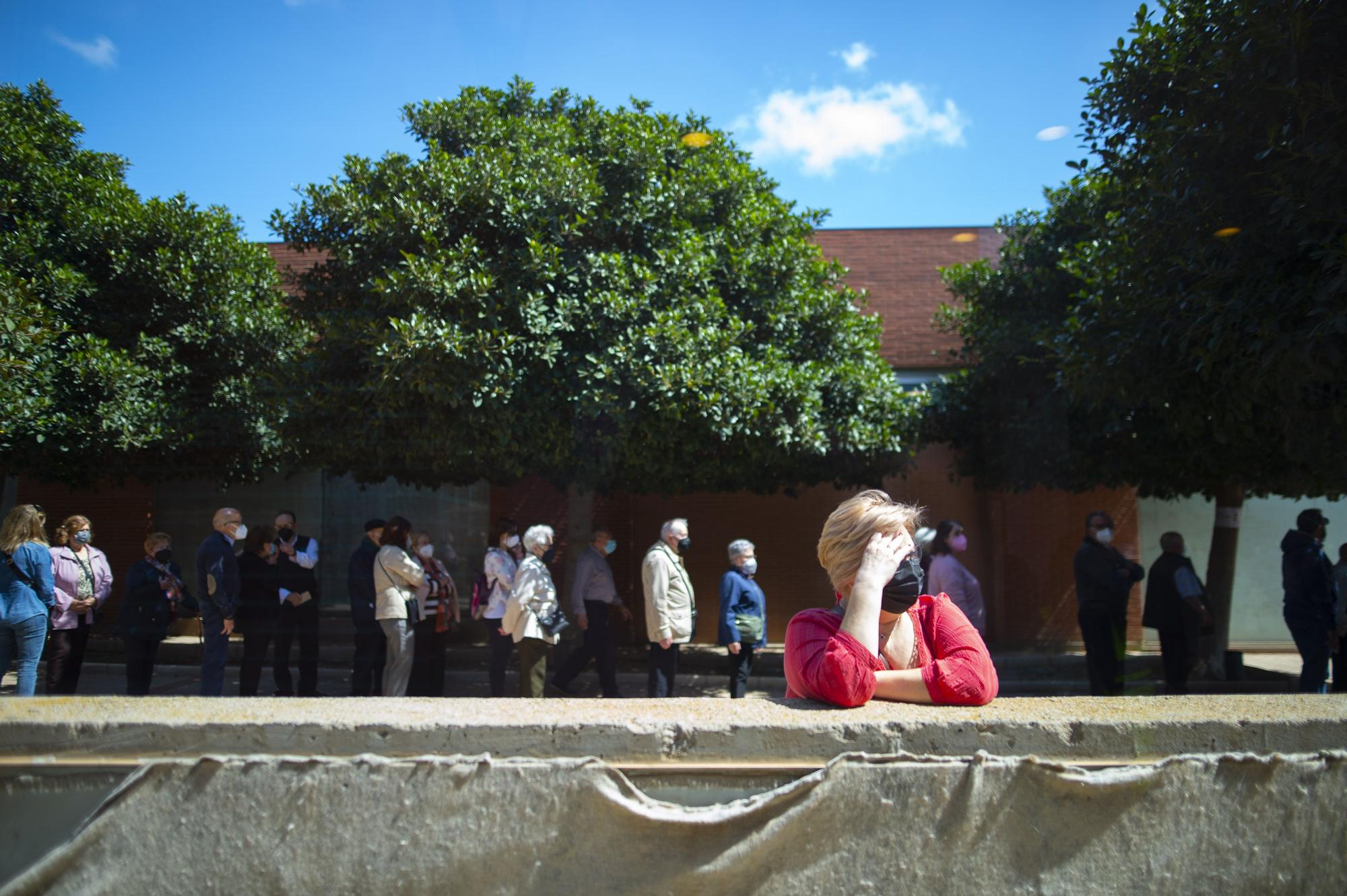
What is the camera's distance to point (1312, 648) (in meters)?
7.20

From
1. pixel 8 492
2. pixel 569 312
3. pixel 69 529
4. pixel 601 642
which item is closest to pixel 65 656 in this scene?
pixel 69 529

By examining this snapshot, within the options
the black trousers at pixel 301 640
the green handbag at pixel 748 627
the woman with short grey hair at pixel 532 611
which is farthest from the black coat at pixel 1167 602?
the black trousers at pixel 301 640

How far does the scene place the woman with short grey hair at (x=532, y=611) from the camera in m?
6.85

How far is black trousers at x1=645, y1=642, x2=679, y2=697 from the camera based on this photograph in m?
7.44

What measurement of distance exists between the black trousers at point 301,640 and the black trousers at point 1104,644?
6.66m

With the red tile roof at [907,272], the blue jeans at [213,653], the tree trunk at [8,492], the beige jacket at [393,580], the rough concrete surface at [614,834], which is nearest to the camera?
the rough concrete surface at [614,834]

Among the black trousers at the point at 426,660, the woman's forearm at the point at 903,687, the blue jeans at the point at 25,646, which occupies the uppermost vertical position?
the woman's forearm at the point at 903,687

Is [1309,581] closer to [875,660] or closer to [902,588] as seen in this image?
[902,588]

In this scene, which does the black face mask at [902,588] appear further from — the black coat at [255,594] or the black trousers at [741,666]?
the black coat at [255,594]

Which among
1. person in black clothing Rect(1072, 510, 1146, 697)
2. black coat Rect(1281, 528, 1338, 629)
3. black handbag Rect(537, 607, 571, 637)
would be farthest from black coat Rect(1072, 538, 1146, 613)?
black handbag Rect(537, 607, 571, 637)

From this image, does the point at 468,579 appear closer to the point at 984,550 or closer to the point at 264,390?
the point at 264,390

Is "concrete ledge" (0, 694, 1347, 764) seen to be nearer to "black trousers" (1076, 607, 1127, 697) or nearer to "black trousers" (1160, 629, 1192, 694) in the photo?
"black trousers" (1076, 607, 1127, 697)

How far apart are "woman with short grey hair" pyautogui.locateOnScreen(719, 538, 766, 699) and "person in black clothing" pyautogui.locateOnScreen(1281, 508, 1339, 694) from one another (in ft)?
13.9

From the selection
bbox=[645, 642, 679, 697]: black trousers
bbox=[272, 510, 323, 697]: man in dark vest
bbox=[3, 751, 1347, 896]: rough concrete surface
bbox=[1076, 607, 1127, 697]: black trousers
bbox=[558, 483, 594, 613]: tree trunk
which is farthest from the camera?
bbox=[558, 483, 594, 613]: tree trunk
